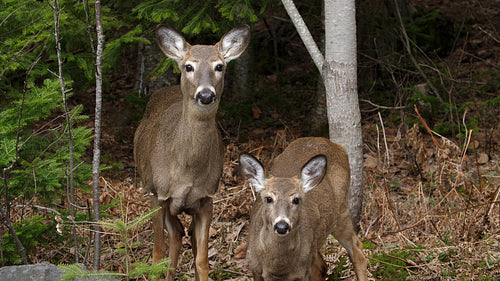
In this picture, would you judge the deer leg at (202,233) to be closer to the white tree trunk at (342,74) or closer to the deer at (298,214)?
the deer at (298,214)

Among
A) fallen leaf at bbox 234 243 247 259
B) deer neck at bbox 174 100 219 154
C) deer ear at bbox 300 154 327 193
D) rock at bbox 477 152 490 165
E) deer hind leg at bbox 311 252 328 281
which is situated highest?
deer neck at bbox 174 100 219 154

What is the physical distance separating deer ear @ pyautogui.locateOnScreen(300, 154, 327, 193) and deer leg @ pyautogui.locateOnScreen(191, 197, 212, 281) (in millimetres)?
970

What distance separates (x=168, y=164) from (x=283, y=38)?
8223 mm

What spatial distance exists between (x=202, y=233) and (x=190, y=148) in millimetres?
908

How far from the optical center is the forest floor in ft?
21.3

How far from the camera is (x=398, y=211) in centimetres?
778

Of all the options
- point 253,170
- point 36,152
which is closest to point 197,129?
point 253,170

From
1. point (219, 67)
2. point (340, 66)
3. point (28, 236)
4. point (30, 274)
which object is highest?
point (219, 67)

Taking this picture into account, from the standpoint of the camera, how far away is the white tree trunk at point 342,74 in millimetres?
7109

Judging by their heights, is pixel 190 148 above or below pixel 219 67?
below

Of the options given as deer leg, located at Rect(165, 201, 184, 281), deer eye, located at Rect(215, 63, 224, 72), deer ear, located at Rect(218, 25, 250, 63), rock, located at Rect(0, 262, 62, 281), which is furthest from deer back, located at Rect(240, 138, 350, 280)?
rock, located at Rect(0, 262, 62, 281)

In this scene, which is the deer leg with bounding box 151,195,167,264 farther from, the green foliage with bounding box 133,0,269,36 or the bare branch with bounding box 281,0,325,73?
the bare branch with bounding box 281,0,325,73

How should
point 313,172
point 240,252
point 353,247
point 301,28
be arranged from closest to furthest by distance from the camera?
point 313,172 → point 353,247 → point 301,28 → point 240,252

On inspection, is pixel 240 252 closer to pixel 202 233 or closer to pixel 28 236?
pixel 202 233
